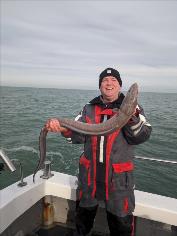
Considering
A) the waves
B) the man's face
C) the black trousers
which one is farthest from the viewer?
the waves

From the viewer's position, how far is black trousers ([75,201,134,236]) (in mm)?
3889

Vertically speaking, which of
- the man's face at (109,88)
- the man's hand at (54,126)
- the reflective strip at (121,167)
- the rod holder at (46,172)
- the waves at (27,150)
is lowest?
the waves at (27,150)

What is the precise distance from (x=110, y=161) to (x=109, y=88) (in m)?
1.08

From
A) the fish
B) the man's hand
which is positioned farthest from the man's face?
the man's hand

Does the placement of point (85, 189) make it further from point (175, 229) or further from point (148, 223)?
point (175, 229)

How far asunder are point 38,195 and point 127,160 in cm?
185

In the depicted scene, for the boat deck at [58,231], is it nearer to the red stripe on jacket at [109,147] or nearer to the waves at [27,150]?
the red stripe on jacket at [109,147]

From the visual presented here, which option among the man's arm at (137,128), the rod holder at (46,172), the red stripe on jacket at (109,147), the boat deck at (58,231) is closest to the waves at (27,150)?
the boat deck at (58,231)

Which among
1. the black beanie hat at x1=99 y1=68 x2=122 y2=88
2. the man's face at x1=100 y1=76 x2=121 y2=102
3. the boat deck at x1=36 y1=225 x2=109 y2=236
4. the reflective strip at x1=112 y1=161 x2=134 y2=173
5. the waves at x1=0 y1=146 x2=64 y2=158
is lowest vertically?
the waves at x1=0 y1=146 x2=64 y2=158

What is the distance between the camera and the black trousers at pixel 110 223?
153 inches

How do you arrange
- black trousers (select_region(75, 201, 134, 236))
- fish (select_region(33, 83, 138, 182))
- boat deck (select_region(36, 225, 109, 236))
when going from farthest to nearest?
boat deck (select_region(36, 225, 109, 236)), black trousers (select_region(75, 201, 134, 236)), fish (select_region(33, 83, 138, 182))

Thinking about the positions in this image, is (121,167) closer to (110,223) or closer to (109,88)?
(110,223)

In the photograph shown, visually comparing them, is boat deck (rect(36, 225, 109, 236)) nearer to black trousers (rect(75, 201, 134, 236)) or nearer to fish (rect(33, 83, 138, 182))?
black trousers (rect(75, 201, 134, 236))

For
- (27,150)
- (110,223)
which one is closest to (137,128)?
(110,223)
